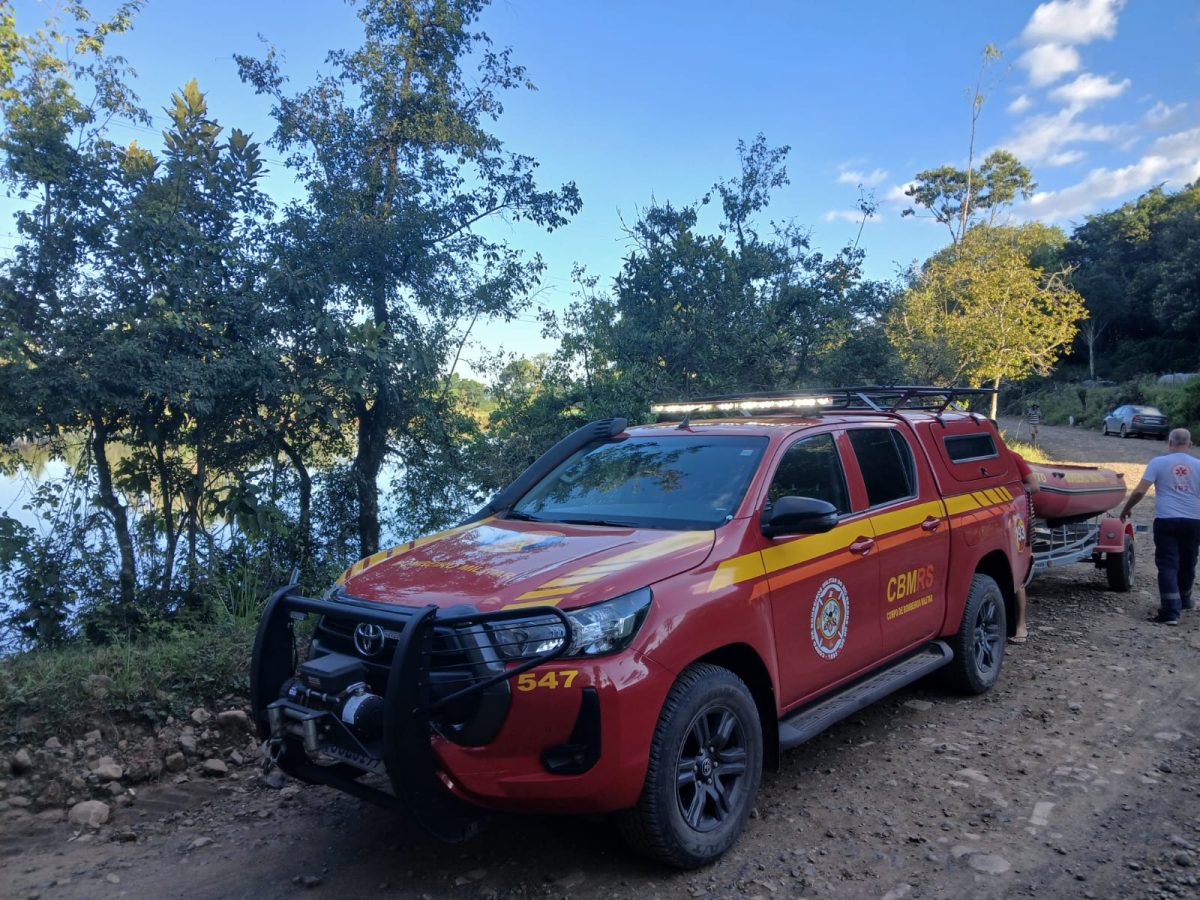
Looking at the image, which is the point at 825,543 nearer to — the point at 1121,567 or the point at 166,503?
the point at 1121,567

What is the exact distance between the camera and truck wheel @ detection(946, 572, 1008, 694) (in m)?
5.52

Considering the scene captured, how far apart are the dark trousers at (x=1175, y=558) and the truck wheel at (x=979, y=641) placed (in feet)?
8.50

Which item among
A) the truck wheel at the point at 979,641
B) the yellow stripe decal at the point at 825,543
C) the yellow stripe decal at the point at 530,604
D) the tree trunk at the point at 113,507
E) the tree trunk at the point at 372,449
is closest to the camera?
the yellow stripe decal at the point at 530,604

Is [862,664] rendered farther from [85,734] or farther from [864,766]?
[85,734]

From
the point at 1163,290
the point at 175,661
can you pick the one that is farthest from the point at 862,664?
the point at 1163,290

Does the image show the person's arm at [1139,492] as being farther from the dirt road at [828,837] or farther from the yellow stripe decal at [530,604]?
the yellow stripe decal at [530,604]

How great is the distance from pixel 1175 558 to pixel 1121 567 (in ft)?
3.71

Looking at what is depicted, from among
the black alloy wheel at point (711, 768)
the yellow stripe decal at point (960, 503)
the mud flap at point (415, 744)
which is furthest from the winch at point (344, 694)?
the yellow stripe decal at point (960, 503)

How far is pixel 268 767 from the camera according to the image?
3.54 metres

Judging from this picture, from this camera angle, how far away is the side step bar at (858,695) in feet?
13.1

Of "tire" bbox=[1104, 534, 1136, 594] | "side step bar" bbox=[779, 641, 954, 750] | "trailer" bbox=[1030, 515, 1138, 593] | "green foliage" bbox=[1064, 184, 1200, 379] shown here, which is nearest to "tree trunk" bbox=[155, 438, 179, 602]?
"side step bar" bbox=[779, 641, 954, 750]

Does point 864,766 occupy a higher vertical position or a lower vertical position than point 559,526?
lower

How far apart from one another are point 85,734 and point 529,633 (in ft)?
9.77

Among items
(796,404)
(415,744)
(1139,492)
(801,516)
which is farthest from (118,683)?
(1139,492)
